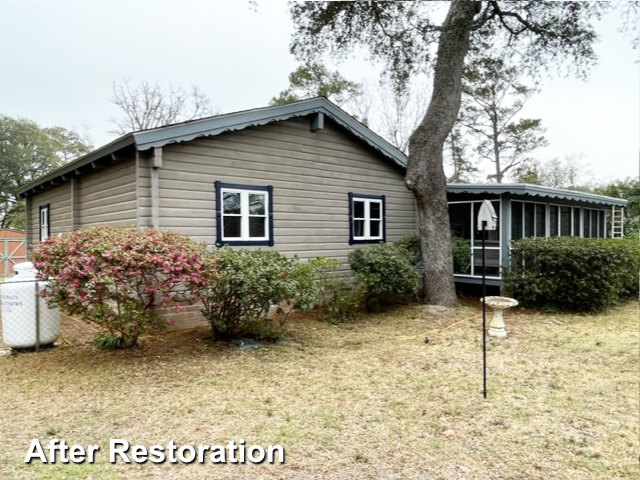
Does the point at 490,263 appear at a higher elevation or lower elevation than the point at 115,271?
lower

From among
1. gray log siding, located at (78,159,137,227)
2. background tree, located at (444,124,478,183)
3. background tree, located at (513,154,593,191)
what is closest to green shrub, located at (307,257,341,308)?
gray log siding, located at (78,159,137,227)

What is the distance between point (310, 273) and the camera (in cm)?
638

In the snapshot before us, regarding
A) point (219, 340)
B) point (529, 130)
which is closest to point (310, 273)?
point (219, 340)

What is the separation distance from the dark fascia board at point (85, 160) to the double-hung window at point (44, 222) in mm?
627

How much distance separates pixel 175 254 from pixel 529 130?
2618 cm

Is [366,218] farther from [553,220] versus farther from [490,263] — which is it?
[553,220]

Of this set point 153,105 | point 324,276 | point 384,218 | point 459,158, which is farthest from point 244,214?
point 459,158

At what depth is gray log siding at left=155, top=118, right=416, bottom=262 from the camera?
7.07 metres

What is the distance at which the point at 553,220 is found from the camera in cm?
1285

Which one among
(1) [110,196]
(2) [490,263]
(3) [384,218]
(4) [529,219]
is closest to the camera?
(1) [110,196]

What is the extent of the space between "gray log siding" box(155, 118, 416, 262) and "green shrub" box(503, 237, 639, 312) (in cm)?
290

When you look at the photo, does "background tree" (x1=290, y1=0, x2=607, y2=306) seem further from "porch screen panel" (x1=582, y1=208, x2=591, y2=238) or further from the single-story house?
"porch screen panel" (x1=582, y1=208, x2=591, y2=238)

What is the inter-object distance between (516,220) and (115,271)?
9.84 meters

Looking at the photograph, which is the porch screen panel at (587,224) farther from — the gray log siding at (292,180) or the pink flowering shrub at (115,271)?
the pink flowering shrub at (115,271)
